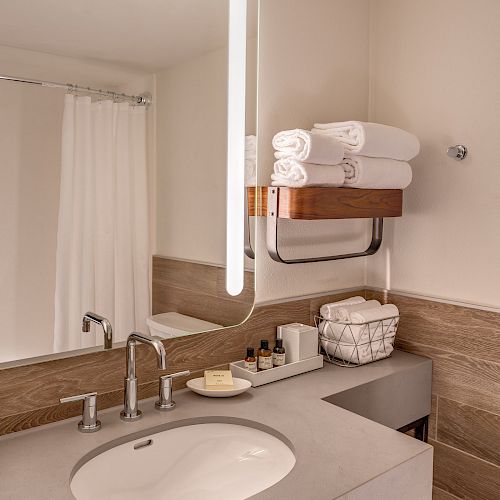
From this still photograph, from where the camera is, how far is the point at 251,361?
154 cm

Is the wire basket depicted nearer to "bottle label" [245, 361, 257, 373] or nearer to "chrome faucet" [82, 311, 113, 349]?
"bottle label" [245, 361, 257, 373]

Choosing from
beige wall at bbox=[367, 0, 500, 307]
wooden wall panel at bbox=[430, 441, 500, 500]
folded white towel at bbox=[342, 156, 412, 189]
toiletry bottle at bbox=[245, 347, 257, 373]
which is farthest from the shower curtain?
wooden wall panel at bbox=[430, 441, 500, 500]

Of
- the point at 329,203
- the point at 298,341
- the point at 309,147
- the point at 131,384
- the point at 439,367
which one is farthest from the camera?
the point at 439,367

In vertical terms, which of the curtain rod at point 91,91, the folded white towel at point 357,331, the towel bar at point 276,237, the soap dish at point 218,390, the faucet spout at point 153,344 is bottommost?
the soap dish at point 218,390

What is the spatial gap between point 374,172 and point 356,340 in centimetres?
51

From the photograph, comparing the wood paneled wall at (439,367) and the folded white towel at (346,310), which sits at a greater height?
the folded white towel at (346,310)

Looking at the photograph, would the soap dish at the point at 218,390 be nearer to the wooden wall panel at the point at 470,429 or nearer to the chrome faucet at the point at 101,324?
the chrome faucet at the point at 101,324

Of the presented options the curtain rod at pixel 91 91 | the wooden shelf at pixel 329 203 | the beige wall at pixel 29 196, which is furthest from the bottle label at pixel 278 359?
the curtain rod at pixel 91 91

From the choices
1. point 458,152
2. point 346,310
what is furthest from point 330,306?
point 458,152

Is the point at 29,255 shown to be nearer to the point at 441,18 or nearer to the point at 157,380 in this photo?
the point at 157,380

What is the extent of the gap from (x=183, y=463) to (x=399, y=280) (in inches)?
39.2

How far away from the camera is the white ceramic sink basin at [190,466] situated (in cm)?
111

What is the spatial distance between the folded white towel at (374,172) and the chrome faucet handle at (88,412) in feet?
2.94

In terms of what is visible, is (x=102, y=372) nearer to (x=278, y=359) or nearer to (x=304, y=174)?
(x=278, y=359)
